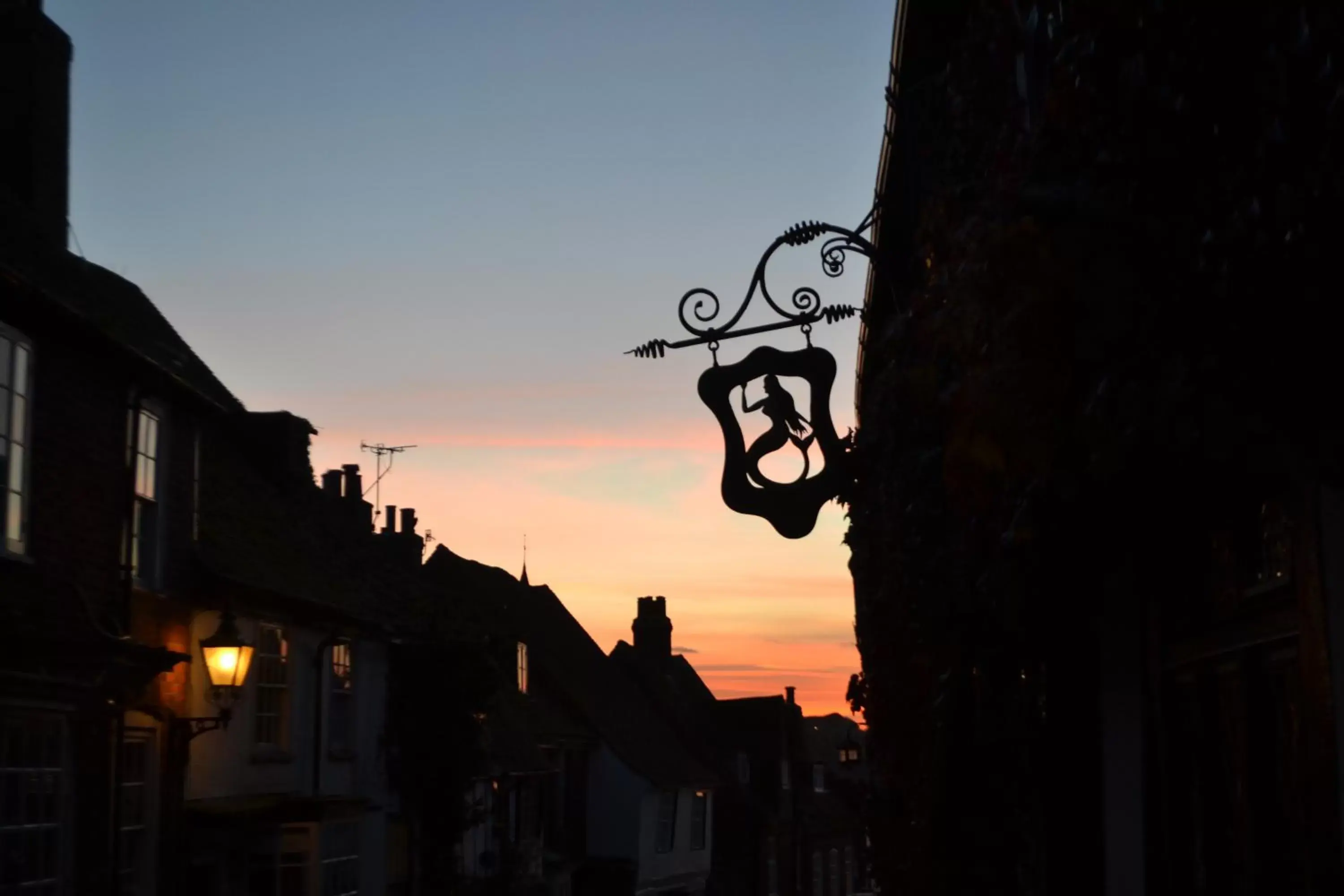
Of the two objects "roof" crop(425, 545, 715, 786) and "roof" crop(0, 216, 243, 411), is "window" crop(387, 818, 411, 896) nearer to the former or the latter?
"roof" crop(0, 216, 243, 411)

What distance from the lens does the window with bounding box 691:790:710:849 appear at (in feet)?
149

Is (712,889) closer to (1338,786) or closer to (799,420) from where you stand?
(799,420)

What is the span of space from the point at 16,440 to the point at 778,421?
349 inches

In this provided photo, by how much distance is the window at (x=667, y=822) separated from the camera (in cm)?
4225

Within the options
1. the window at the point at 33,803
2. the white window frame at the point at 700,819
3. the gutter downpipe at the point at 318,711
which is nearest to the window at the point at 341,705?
the gutter downpipe at the point at 318,711

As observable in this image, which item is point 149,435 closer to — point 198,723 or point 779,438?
point 198,723

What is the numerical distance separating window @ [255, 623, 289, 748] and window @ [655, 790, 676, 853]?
912 inches

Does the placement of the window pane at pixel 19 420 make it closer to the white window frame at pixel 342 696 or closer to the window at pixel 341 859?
the white window frame at pixel 342 696

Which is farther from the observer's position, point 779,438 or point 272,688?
point 272,688

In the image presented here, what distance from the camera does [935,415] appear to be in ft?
17.6

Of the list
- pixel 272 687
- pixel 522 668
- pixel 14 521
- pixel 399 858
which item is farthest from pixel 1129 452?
pixel 522 668

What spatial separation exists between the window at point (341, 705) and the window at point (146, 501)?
554 centimetres

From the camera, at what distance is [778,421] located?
6.54 metres

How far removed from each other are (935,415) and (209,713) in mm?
13698
